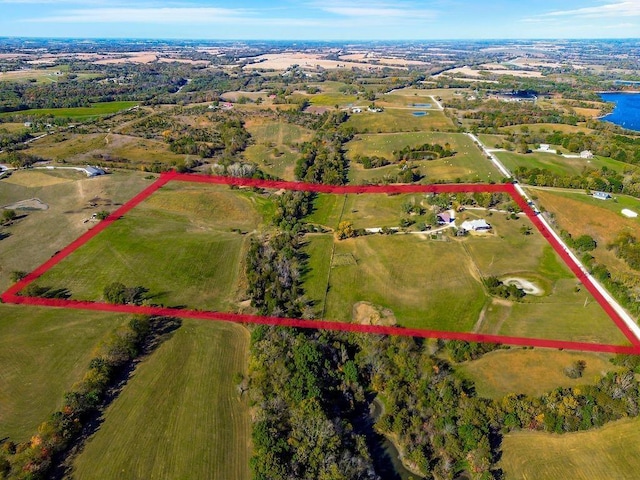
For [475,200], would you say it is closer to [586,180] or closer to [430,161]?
[586,180]

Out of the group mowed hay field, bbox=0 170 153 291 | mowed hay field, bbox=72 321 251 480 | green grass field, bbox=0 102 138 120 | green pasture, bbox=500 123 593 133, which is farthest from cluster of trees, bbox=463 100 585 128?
green grass field, bbox=0 102 138 120

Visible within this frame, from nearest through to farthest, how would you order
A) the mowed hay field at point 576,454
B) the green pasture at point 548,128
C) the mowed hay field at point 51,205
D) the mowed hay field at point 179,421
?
the mowed hay field at point 179,421 < the mowed hay field at point 576,454 < the mowed hay field at point 51,205 < the green pasture at point 548,128

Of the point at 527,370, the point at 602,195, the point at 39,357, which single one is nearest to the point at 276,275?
the point at 39,357

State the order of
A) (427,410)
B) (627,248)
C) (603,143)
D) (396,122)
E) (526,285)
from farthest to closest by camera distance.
→ (396,122), (603,143), (627,248), (526,285), (427,410)

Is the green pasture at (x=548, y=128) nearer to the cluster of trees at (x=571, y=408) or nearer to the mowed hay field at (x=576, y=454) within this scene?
the cluster of trees at (x=571, y=408)

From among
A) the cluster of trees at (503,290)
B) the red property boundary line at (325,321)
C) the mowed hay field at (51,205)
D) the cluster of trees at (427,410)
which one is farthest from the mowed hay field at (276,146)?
the cluster of trees at (427,410)

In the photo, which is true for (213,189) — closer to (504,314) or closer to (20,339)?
(20,339)

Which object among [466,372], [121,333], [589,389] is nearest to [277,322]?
[121,333]
